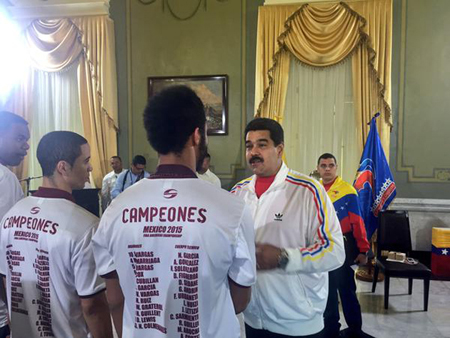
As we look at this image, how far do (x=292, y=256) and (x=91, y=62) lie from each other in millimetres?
4755

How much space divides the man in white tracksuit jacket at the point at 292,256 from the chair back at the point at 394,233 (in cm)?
252

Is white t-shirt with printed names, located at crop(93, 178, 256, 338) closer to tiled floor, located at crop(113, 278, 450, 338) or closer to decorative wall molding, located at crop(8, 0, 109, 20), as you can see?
tiled floor, located at crop(113, 278, 450, 338)

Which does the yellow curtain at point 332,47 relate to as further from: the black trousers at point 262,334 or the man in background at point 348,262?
the black trousers at point 262,334

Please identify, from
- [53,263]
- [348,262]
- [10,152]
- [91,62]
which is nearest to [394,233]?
[348,262]

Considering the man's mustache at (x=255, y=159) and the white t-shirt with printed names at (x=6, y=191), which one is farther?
the white t-shirt with printed names at (x=6, y=191)

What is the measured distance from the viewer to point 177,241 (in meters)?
0.79

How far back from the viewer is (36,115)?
207 inches

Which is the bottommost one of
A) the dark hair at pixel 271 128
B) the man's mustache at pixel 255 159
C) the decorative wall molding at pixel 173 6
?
the man's mustache at pixel 255 159

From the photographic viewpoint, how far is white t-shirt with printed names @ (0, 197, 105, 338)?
1.04 meters

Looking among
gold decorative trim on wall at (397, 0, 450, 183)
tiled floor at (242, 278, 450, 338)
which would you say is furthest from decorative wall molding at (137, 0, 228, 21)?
tiled floor at (242, 278, 450, 338)

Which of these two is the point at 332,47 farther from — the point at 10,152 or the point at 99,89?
the point at 10,152

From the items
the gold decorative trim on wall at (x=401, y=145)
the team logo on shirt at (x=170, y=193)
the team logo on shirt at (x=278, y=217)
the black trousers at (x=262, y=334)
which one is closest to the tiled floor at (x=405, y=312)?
the black trousers at (x=262, y=334)

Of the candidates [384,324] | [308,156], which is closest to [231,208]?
[384,324]

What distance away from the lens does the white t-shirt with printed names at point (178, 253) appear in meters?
0.79
